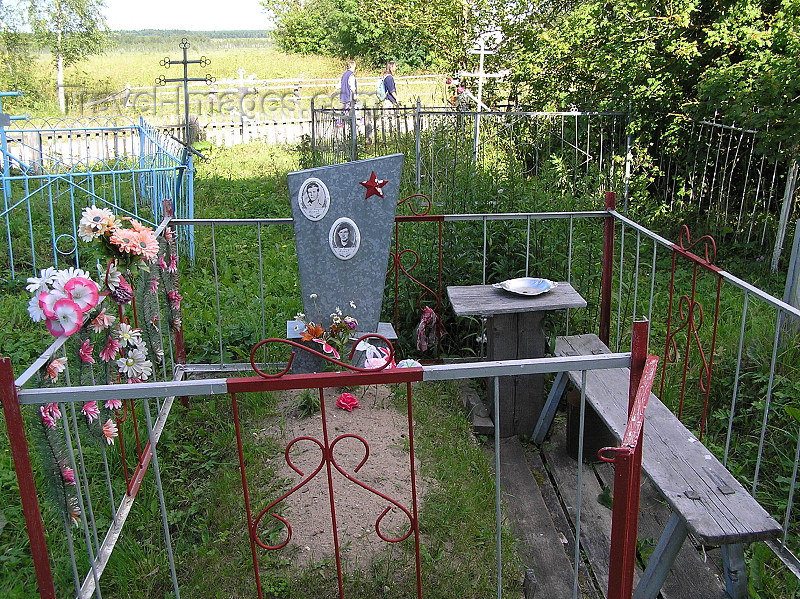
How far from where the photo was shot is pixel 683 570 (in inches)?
124

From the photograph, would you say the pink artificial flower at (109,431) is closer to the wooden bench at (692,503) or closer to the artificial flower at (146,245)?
the artificial flower at (146,245)

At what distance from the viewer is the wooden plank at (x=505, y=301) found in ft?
13.5

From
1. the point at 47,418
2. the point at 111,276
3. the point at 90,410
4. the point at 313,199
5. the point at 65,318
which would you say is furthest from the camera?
the point at 313,199

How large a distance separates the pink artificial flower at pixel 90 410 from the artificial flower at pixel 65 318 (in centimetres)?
32

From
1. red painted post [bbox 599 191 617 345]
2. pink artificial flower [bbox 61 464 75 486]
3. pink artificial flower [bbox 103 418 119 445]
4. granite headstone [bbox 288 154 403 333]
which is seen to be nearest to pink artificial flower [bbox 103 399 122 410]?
pink artificial flower [bbox 103 418 119 445]

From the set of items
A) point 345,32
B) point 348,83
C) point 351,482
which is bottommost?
point 351,482

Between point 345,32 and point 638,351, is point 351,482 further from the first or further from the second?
point 345,32

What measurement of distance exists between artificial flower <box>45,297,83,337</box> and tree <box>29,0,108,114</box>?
72.5ft

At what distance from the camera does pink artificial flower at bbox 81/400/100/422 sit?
8.96 feet

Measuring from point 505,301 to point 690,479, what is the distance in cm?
160

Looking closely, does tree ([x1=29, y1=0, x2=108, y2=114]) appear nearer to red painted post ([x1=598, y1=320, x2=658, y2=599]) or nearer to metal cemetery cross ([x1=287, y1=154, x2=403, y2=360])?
metal cemetery cross ([x1=287, y1=154, x2=403, y2=360])

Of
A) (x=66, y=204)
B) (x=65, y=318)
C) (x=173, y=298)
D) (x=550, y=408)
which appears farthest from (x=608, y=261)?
(x=66, y=204)

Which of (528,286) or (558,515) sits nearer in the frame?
(558,515)

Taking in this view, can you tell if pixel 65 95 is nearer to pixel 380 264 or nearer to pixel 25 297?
pixel 25 297
